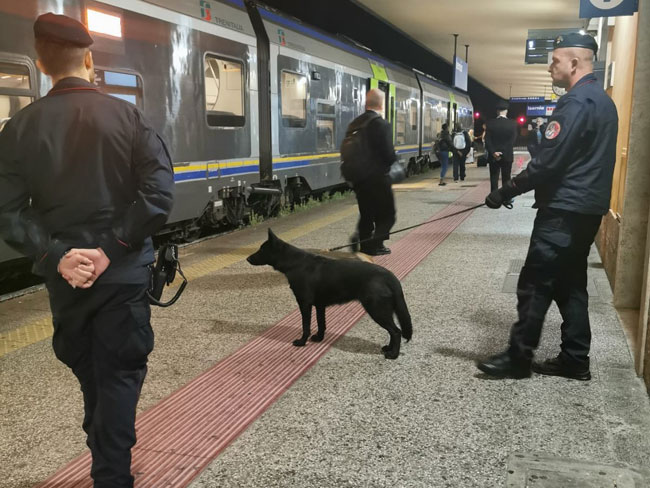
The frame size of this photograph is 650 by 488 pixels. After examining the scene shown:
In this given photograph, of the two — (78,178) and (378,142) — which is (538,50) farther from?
(78,178)

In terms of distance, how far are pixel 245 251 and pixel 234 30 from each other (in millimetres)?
2905

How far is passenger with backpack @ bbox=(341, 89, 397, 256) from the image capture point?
20.8 ft

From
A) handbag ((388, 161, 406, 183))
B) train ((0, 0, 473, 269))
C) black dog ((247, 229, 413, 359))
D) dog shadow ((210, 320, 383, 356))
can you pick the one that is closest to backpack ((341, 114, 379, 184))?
handbag ((388, 161, 406, 183))

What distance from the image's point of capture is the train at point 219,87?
18.2ft

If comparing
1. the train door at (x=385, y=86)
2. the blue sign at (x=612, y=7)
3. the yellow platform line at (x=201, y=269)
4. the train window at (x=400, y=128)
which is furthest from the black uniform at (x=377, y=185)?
the train window at (x=400, y=128)

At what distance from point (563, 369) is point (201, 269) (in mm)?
3915

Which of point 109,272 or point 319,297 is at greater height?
point 109,272

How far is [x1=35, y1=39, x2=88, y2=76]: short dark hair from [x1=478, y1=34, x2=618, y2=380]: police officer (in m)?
2.36

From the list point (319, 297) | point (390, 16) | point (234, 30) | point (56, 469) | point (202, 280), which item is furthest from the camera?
point (390, 16)

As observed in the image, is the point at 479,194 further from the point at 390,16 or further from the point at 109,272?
the point at 109,272

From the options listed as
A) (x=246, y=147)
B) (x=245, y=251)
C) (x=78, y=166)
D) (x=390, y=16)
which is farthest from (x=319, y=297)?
(x=390, y=16)

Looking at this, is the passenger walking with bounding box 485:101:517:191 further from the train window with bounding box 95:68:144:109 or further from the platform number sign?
the train window with bounding box 95:68:144:109

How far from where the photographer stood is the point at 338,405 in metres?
3.25

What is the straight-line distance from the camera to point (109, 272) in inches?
83.2
